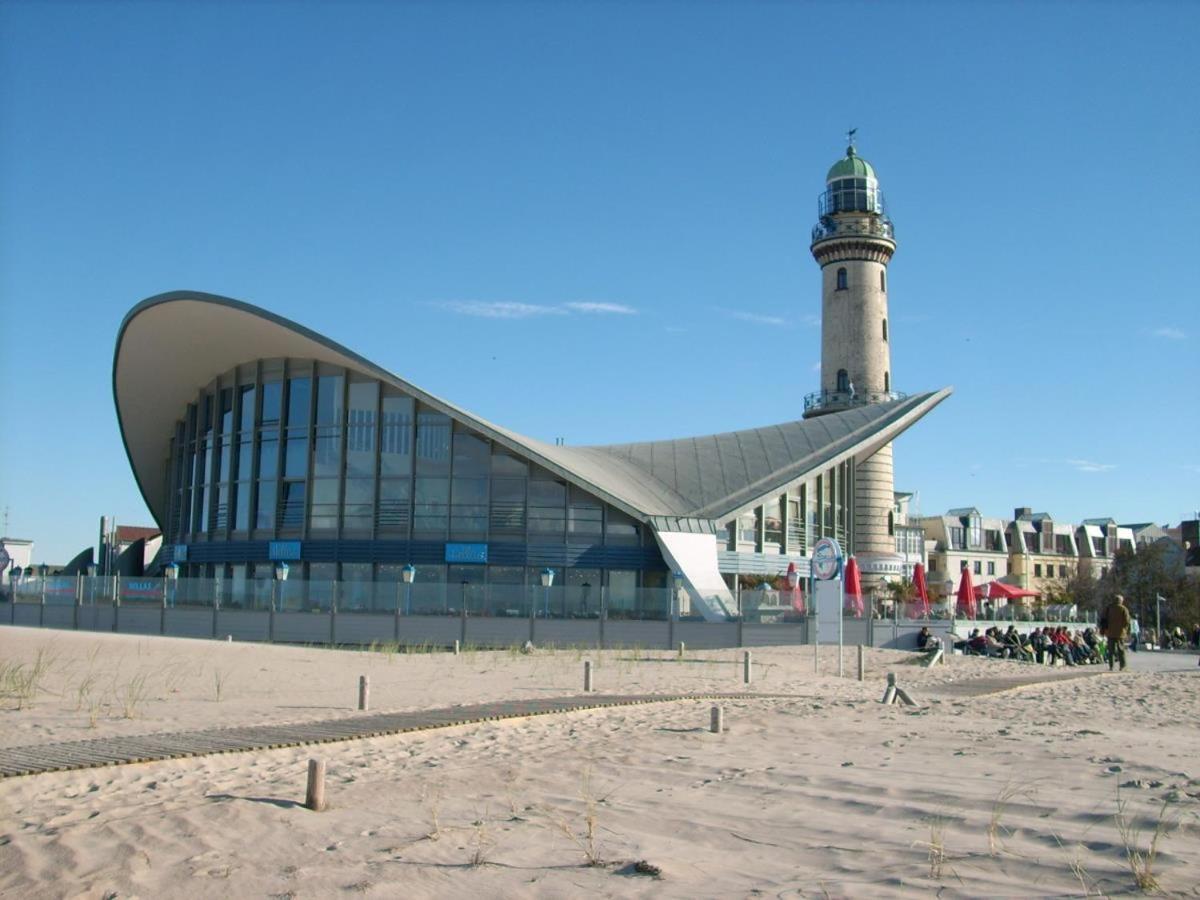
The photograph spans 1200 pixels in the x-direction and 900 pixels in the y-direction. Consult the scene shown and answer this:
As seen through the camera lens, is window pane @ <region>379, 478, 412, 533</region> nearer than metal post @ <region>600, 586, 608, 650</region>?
No

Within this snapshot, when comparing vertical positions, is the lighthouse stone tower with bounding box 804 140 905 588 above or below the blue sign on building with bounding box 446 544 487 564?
above

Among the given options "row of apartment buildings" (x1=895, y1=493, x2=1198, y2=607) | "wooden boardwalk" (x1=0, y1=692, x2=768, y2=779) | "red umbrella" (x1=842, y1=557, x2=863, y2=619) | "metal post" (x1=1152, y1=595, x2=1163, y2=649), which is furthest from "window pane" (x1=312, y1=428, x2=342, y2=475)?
"row of apartment buildings" (x1=895, y1=493, x2=1198, y2=607)

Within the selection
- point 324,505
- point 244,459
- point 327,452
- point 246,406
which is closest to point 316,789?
point 324,505

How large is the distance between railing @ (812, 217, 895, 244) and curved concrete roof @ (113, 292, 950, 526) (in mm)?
12362

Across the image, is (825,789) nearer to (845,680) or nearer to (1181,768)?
(1181,768)

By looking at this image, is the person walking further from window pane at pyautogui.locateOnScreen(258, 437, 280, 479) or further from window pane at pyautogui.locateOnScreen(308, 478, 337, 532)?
window pane at pyautogui.locateOnScreen(258, 437, 280, 479)

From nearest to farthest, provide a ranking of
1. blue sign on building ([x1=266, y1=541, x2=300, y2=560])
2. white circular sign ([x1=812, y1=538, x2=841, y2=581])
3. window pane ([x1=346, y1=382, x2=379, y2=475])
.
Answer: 1. white circular sign ([x1=812, y1=538, x2=841, y2=581])
2. window pane ([x1=346, y1=382, x2=379, y2=475])
3. blue sign on building ([x1=266, y1=541, x2=300, y2=560])

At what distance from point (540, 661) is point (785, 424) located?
24.3 m

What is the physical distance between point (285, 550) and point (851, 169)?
34.2 meters

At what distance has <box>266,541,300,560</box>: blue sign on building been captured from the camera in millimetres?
37562

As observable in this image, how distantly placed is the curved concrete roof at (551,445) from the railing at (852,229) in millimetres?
12362

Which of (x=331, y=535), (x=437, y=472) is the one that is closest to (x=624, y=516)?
(x=437, y=472)

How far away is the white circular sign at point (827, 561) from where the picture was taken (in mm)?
21031

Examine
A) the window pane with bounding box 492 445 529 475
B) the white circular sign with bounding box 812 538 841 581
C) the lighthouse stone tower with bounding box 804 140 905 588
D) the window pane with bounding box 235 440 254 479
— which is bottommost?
the white circular sign with bounding box 812 538 841 581
